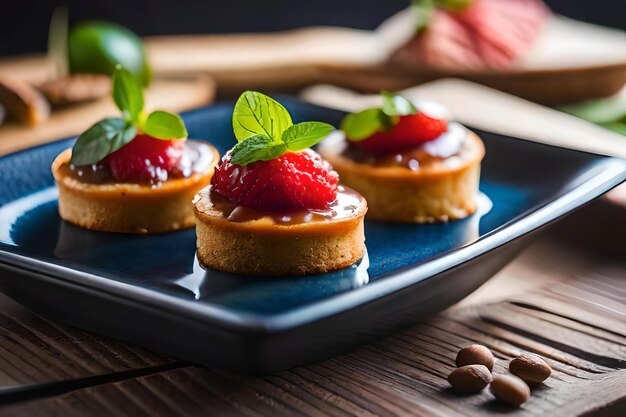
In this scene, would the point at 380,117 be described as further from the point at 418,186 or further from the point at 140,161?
the point at 140,161

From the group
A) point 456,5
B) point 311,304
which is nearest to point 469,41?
point 456,5

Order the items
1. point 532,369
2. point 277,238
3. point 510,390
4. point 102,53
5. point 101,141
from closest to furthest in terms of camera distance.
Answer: point 510,390
point 532,369
point 277,238
point 101,141
point 102,53

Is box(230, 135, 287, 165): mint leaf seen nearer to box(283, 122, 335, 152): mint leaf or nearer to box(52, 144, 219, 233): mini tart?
box(283, 122, 335, 152): mint leaf

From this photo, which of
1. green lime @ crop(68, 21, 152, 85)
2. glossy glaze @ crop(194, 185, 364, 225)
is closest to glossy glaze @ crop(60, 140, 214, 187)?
glossy glaze @ crop(194, 185, 364, 225)

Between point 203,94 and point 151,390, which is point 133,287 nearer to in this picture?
point 151,390

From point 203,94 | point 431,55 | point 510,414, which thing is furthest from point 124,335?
point 431,55

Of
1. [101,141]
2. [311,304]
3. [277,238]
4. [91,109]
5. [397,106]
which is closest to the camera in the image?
[311,304]
